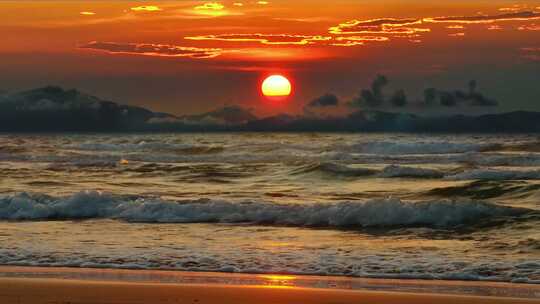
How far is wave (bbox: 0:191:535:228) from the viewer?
56.0 feet

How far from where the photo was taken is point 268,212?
17844 millimetres

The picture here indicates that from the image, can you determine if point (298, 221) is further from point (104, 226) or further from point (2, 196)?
point (2, 196)

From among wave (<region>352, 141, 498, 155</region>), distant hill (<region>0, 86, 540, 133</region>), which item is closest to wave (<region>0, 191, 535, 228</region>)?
wave (<region>352, 141, 498, 155</region>)

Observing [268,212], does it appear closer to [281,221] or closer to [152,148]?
[281,221]

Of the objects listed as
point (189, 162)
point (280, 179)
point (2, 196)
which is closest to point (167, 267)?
point (2, 196)

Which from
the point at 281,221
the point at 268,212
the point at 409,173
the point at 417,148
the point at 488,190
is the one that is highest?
the point at 417,148

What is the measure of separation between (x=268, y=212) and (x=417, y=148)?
1106 inches

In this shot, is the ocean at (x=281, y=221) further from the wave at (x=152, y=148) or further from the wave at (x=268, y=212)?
the wave at (x=152, y=148)

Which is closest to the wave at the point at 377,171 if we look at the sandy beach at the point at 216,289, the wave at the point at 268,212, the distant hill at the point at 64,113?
the wave at the point at 268,212

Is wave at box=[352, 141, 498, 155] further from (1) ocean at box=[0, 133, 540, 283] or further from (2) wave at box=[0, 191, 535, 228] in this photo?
(2) wave at box=[0, 191, 535, 228]

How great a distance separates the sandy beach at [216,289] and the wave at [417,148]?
3337cm

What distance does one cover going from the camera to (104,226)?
16.8m

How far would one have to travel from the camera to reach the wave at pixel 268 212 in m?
17.1

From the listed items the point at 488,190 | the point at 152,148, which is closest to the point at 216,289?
the point at 488,190
